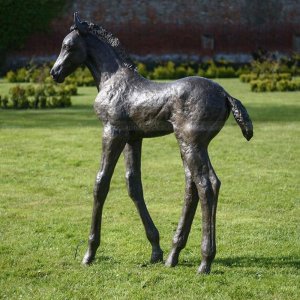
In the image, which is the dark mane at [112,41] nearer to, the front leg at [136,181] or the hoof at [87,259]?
the front leg at [136,181]

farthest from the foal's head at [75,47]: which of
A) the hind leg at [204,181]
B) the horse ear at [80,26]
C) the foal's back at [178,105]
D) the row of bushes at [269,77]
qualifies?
the row of bushes at [269,77]

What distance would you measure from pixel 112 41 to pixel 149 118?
31.1 inches

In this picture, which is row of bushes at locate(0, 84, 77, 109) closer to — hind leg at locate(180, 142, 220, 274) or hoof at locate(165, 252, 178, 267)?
hoof at locate(165, 252, 178, 267)

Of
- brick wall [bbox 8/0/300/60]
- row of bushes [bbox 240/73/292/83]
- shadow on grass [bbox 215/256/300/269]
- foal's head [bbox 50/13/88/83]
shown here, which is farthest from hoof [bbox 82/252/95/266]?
brick wall [bbox 8/0/300/60]

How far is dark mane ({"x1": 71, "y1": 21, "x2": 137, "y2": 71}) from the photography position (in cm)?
644

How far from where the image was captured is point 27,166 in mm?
12398

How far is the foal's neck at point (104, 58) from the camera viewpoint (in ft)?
21.1

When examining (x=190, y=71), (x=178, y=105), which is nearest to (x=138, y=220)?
(x=178, y=105)

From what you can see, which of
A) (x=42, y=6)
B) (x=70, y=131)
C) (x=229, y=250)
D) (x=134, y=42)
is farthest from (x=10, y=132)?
(x=134, y=42)

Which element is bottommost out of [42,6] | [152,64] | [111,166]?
[152,64]

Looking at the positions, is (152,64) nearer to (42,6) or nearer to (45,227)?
(42,6)

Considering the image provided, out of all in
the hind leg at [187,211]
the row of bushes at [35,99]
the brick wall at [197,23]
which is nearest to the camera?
the hind leg at [187,211]

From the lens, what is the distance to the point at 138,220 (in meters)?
8.80

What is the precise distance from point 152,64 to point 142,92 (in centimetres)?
3262
